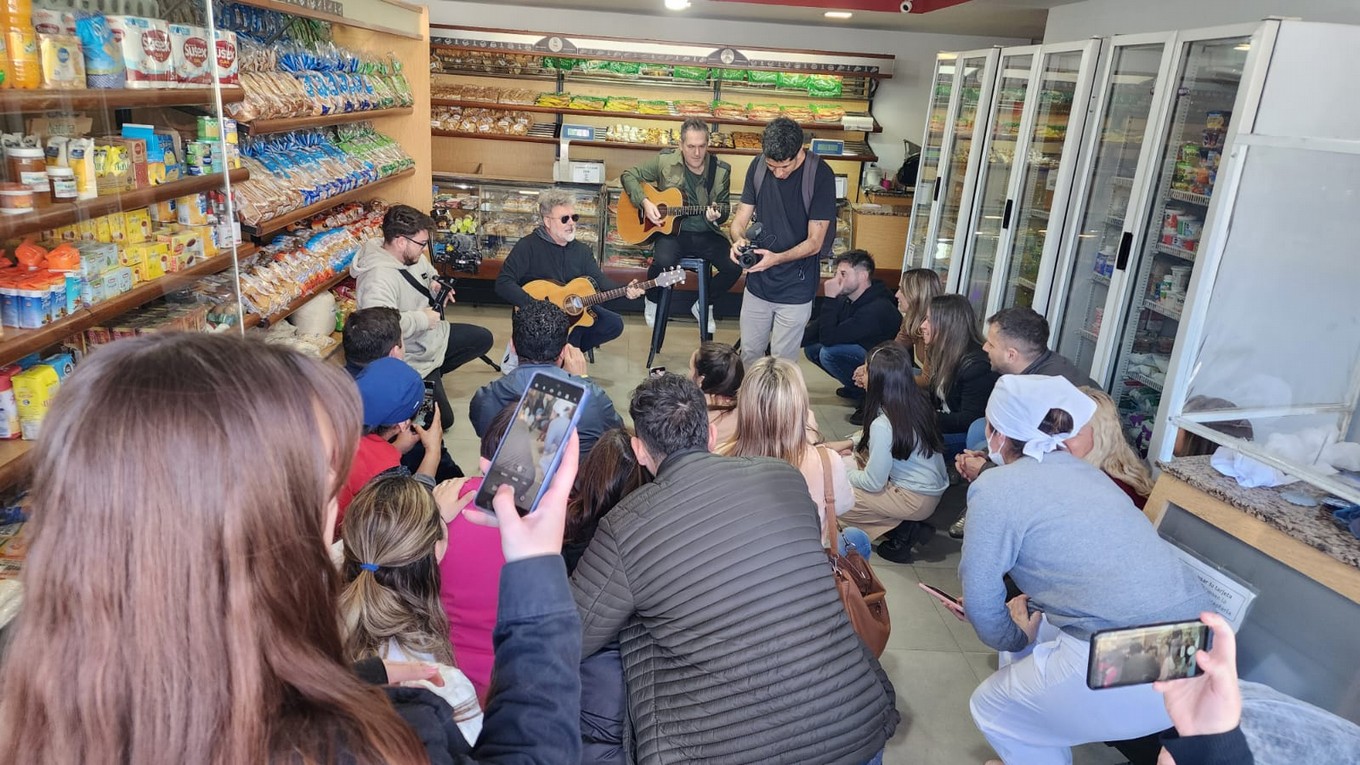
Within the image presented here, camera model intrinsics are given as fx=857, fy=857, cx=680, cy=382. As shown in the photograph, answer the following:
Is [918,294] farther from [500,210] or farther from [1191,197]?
[500,210]

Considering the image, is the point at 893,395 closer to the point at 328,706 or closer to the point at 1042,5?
the point at 328,706

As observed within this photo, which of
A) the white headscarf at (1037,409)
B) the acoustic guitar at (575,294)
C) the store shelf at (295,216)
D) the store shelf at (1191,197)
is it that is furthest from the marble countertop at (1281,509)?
the store shelf at (295,216)

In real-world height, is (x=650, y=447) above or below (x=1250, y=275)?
below

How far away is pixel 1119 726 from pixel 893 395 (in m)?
1.56

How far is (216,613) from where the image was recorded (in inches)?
28.8

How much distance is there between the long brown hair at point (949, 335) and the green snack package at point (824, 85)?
4202mm

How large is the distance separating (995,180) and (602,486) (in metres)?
4.74

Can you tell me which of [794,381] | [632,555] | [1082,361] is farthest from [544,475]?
[1082,361]

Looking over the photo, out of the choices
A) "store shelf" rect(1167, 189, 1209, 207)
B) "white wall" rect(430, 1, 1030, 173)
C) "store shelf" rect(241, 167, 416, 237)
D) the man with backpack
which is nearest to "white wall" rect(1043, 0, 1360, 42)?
"store shelf" rect(1167, 189, 1209, 207)

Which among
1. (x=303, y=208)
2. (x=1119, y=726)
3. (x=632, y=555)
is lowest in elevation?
(x=1119, y=726)

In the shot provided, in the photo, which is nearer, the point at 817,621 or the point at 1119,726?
the point at 817,621

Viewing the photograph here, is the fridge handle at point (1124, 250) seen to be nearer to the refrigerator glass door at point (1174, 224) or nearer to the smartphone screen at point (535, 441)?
the refrigerator glass door at point (1174, 224)

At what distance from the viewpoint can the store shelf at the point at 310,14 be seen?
3701 millimetres

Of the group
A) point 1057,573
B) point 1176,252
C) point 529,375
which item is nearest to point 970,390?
point 1176,252
